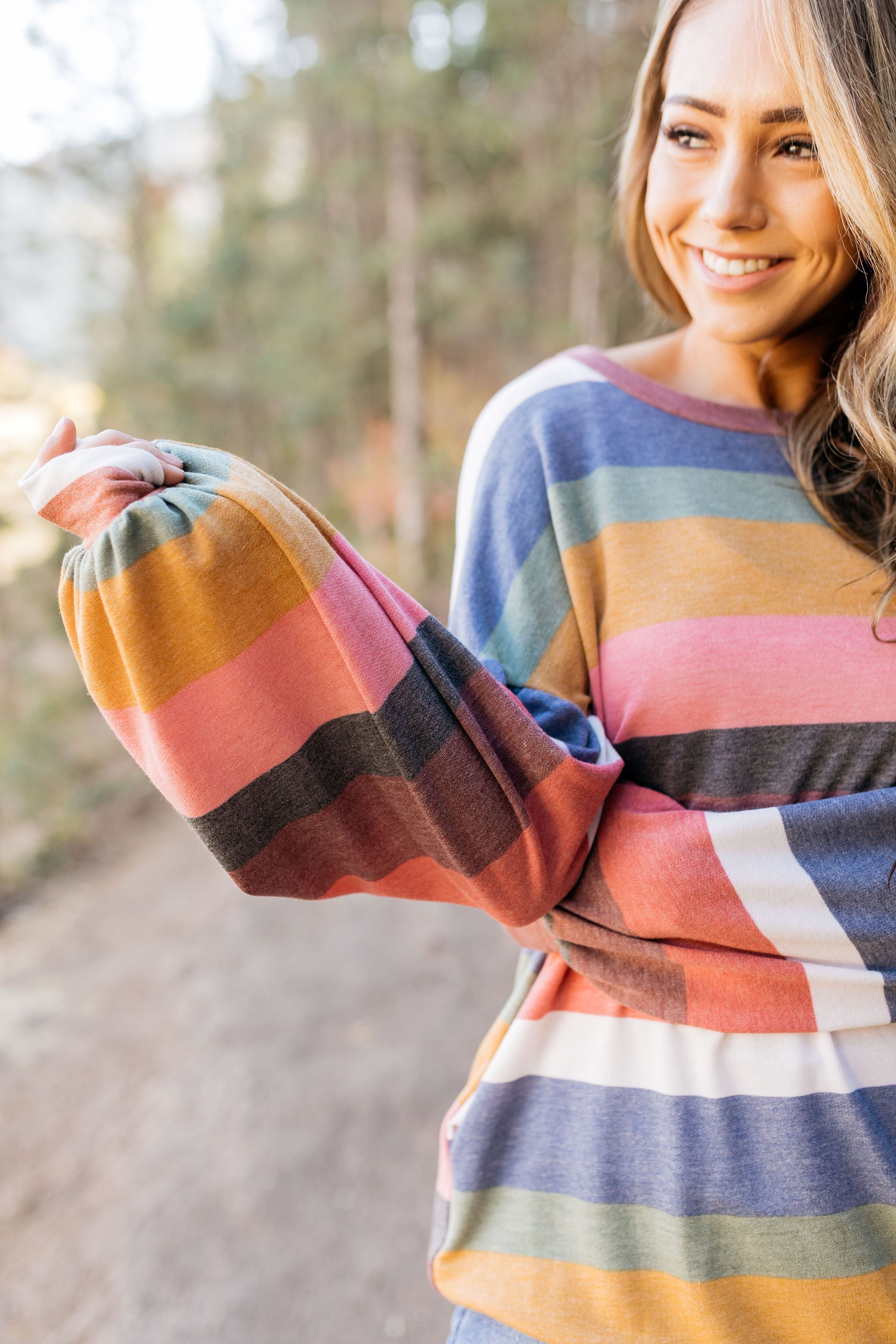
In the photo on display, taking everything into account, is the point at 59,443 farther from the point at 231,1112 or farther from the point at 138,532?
the point at 231,1112

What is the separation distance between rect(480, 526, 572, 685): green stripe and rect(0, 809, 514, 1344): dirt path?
1.92m

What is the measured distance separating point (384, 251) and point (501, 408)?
28.6 ft

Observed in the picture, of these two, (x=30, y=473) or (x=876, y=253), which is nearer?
(x=30, y=473)

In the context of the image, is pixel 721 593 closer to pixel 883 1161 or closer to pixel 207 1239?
pixel 883 1161

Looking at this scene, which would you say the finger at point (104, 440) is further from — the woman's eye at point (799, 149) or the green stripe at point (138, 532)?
the woman's eye at point (799, 149)

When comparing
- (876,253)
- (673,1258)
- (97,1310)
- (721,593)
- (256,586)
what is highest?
(876,253)

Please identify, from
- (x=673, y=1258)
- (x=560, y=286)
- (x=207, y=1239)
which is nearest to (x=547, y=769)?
(x=673, y=1258)

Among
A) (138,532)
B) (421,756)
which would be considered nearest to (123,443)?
(138,532)

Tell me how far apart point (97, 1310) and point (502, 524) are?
2.26 metres

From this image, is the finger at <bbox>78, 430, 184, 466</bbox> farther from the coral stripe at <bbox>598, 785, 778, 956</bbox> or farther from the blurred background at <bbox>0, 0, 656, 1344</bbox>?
the blurred background at <bbox>0, 0, 656, 1344</bbox>

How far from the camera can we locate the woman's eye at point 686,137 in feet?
3.44

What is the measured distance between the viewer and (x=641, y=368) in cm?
129

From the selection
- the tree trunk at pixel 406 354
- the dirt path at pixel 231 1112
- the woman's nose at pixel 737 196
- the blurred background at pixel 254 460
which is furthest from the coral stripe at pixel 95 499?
the tree trunk at pixel 406 354

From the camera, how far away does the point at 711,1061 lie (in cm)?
99
